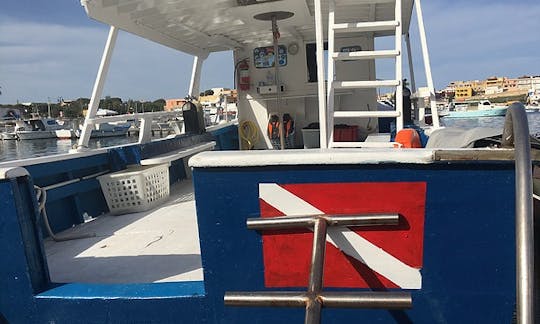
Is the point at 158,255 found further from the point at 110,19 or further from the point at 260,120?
the point at 260,120

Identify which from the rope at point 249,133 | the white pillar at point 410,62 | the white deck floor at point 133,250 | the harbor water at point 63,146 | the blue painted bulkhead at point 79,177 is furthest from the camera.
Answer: the harbor water at point 63,146

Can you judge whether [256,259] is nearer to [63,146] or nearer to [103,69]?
[103,69]

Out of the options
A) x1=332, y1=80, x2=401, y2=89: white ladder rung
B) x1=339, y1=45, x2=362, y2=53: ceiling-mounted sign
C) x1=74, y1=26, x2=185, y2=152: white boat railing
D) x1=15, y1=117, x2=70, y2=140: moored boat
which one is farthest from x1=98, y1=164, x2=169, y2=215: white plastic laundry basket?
x1=15, y1=117, x2=70, y2=140: moored boat

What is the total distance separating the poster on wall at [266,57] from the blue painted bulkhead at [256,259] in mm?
6564

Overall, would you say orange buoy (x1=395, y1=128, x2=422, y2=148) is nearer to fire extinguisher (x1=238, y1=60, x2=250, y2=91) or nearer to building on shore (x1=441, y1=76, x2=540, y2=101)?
fire extinguisher (x1=238, y1=60, x2=250, y2=91)

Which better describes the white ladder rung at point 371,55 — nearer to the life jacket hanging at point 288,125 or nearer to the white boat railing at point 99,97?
the white boat railing at point 99,97

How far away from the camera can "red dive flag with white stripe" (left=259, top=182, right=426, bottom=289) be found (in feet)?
5.40

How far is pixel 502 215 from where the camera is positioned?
158cm

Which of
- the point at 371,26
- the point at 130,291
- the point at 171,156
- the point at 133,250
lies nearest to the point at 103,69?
the point at 171,156

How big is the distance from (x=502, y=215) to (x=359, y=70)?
21.4ft

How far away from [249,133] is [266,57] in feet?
5.19

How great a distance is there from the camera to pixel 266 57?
816cm

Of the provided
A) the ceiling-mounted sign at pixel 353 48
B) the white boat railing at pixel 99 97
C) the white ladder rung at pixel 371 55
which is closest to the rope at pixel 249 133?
the ceiling-mounted sign at pixel 353 48

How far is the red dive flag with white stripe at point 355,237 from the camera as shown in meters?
1.64
